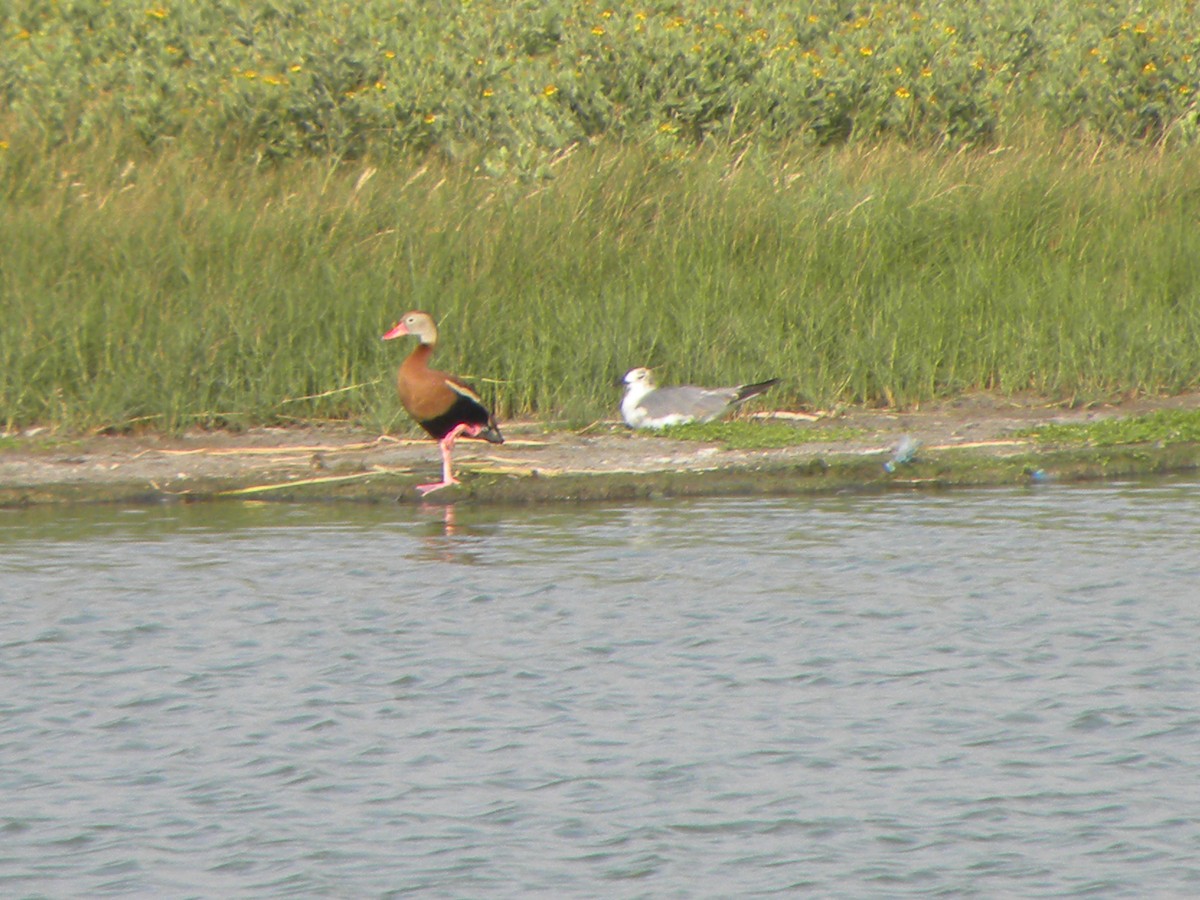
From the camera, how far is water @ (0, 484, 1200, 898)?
560cm

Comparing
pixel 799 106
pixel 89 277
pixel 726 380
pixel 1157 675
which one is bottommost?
pixel 1157 675

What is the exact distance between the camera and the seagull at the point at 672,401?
1109cm

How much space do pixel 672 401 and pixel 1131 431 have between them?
99.4 inches

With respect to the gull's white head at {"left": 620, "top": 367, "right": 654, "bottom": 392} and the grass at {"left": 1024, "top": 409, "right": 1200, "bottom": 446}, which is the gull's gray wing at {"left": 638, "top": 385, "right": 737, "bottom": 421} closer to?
the gull's white head at {"left": 620, "top": 367, "right": 654, "bottom": 392}

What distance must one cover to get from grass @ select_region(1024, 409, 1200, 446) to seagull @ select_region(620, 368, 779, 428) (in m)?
1.56

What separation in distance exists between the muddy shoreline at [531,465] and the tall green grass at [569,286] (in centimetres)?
30

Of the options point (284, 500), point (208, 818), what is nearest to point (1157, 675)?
point (208, 818)

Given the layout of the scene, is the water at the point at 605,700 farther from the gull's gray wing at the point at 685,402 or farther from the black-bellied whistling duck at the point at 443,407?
the gull's gray wing at the point at 685,402

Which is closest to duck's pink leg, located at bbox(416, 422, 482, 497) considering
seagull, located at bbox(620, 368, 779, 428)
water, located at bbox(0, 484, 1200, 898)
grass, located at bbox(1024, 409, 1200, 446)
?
water, located at bbox(0, 484, 1200, 898)

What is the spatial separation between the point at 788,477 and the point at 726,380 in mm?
1380

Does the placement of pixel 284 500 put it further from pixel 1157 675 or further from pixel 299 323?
pixel 1157 675

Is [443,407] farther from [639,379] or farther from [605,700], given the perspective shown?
[605,700]

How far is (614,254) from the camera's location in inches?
495

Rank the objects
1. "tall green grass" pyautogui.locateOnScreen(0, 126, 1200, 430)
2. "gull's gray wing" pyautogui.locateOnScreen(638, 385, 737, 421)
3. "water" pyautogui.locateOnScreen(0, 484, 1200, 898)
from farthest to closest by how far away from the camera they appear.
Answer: "tall green grass" pyautogui.locateOnScreen(0, 126, 1200, 430), "gull's gray wing" pyautogui.locateOnScreen(638, 385, 737, 421), "water" pyautogui.locateOnScreen(0, 484, 1200, 898)
